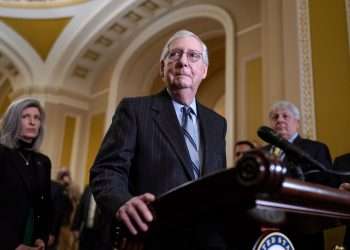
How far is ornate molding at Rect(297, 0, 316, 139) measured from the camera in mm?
3605

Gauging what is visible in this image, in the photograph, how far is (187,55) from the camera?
1.33 meters

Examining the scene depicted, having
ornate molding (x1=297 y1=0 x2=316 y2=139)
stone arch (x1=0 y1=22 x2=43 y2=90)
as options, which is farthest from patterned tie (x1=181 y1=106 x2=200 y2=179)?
stone arch (x1=0 y1=22 x2=43 y2=90)

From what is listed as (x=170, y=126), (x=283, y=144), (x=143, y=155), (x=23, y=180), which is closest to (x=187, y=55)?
(x=170, y=126)

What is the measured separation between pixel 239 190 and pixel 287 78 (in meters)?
3.35

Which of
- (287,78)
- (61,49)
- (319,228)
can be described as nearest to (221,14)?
(287,78)

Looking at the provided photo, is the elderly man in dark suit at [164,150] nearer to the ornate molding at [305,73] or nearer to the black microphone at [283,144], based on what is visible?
the black microphone at [283,144]

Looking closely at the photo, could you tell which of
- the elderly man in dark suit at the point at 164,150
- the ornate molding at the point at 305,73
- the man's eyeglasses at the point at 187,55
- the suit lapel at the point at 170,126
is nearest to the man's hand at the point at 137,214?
the elderly man in dark suit at the point at 164,150

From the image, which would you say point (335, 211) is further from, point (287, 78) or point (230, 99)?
point (230, 99)

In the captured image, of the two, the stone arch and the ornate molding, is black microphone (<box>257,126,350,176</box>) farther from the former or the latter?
the stone arch

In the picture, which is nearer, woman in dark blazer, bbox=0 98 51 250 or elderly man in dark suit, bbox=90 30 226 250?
elderly man in dark suit, bbox=90 30 226 250

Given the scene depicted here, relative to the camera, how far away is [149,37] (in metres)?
7.79

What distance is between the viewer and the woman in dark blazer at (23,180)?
2.10 meters

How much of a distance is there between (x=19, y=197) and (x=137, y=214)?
4.92 feet

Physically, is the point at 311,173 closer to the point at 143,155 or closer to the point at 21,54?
the point at 143,155
